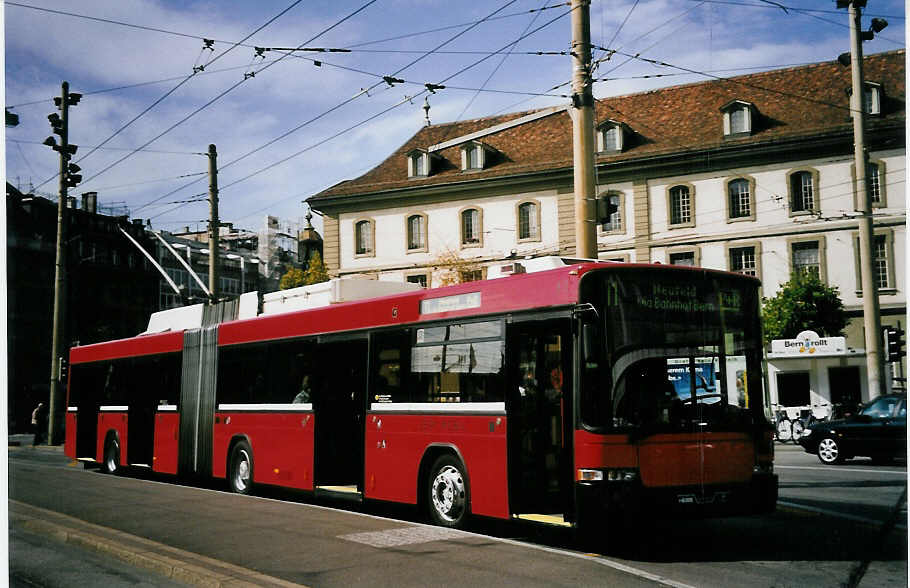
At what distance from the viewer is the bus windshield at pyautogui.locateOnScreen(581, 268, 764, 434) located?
8.71m

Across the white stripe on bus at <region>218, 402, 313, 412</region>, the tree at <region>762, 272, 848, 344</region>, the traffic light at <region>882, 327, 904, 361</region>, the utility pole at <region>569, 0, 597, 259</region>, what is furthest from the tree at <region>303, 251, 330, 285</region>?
the utility pole at <region>569, 0, 597, 259</region>

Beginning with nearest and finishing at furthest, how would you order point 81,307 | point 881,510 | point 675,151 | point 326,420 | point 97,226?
point 881,510 < point 326,420 < point 97,226 < point 675,151 < point 81,307

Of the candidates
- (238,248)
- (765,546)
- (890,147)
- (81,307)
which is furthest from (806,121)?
(238,248)

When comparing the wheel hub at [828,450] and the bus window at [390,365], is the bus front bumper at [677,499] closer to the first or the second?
the bus window at [390,365]

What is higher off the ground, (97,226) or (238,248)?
(238,248)

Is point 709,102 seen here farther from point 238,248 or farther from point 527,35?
point 238,248

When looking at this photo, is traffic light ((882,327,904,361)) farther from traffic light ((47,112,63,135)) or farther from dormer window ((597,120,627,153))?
traffic light ((47,112,63,135))

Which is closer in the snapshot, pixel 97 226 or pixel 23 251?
pixel 23 251

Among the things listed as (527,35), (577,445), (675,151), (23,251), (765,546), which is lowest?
(765,546)

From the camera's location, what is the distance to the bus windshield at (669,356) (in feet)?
28.6

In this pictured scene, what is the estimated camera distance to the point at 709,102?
136 ft

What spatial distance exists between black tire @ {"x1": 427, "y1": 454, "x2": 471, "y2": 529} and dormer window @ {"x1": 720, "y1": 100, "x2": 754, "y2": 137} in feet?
103

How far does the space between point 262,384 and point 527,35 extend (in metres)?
7.05

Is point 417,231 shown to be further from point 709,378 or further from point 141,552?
point 141,552
